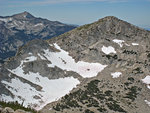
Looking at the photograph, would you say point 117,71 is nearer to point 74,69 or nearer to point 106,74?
point 106,74

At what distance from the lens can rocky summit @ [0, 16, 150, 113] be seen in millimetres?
73562

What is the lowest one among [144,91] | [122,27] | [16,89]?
[144,91]

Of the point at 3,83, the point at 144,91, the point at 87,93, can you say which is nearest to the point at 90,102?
the point at 87,93

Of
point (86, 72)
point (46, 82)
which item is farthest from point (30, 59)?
point (86, 72)

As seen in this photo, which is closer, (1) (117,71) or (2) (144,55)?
(1) (117,71)

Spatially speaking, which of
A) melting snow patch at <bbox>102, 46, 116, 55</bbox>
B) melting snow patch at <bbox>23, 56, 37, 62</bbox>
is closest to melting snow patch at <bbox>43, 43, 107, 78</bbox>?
melting snow patch at <bbox>23, 56, 37, 62</bbox>

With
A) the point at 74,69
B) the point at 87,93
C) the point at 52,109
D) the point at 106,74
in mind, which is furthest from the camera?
the point at 74,69

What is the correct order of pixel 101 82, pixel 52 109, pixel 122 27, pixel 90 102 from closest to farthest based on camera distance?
pixel 52 109, pixel 90 102, pixel 101 82, pixel 122 27

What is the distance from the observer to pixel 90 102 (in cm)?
7394

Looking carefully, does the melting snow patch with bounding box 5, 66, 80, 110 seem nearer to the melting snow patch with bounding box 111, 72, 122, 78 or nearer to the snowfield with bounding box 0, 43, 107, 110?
the snowfield with bounding box 0, 43, 107, 110

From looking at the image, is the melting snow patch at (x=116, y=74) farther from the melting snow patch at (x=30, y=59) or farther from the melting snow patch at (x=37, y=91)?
the melting snow patch at (x=30, y=59)

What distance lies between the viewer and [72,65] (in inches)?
4203

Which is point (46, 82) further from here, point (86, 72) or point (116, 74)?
point (116, 74)

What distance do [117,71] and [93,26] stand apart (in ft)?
129
